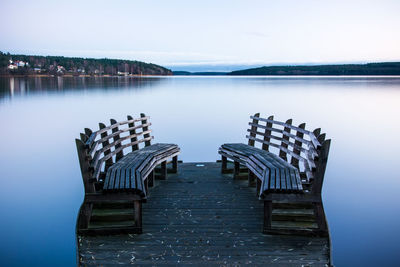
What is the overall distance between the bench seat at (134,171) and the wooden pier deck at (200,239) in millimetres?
497

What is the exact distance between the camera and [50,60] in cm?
16175

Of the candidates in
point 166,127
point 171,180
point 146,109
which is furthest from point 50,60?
point 171,180

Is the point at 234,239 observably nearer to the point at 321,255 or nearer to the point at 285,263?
the point at 285,263

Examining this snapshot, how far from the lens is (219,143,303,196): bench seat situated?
5078 millimetres

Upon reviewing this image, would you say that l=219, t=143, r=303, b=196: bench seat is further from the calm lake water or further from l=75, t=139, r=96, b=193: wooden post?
the calm lake water

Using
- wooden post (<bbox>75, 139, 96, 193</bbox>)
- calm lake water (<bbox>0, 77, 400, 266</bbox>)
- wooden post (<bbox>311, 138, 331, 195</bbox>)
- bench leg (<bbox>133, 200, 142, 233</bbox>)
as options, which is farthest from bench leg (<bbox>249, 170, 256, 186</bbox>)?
wooden post (<bbox>75, 139, 96, 193</bbox>)

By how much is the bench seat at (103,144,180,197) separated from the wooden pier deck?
50 centimetres

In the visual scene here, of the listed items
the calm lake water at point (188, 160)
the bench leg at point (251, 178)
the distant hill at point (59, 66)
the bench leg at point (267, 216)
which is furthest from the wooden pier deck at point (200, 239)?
the distant hill at point (59, 66)

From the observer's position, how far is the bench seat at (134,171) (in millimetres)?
5008

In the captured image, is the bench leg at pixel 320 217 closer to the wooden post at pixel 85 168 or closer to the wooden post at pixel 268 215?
the wooden post at pixel 268 215

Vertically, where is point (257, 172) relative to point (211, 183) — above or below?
above

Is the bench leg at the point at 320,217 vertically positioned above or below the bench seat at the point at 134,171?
below

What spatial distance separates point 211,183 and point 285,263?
324 cm

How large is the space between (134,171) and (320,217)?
2.93 meters
